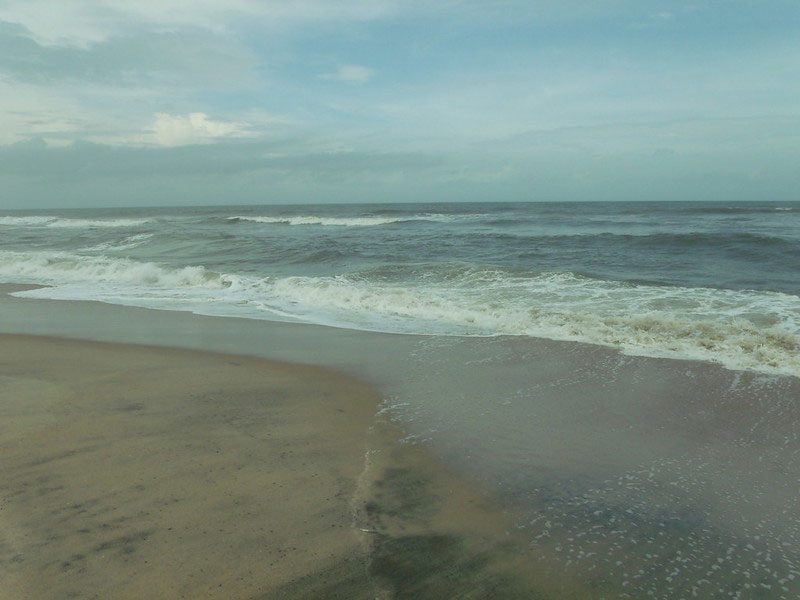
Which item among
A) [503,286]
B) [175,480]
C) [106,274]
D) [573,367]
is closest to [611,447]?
[573,367]

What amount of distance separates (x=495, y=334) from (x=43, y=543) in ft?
20.0

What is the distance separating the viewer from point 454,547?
2.95m

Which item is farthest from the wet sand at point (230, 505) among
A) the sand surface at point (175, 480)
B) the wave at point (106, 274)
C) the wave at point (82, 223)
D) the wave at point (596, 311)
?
the wave at point (82, 223)

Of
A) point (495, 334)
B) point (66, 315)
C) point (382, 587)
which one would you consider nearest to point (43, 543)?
point (382, 587)

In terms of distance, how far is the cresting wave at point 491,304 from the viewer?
7262 mm

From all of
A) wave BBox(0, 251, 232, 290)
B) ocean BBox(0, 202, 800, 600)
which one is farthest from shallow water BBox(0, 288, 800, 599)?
wave BBox(0, 251, 232, 290)

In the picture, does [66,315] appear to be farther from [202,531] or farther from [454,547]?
[454,547]

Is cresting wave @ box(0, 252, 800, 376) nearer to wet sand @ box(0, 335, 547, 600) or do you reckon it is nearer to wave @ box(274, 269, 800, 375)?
wave @ box(274, 269, 800, 375)

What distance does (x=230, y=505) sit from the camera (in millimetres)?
3283

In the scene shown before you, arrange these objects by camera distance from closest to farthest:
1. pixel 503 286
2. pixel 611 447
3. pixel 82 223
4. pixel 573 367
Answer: pixel 611 447 < pixel 573 367 < pixel 503 286 < pixel 82 223

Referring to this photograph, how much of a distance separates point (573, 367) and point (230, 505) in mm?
4261

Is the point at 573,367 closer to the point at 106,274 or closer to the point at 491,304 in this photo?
the point at 491,304

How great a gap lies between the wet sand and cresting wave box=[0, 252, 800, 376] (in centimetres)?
386

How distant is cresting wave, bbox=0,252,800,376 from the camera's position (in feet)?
23.8
